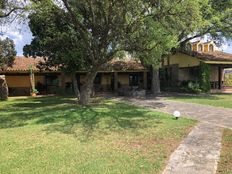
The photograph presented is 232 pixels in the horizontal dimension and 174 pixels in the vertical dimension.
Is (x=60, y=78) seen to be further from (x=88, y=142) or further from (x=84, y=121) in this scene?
(x=88, y=142)

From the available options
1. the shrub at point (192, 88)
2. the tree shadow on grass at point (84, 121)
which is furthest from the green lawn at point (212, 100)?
the shrub at point (192, 88)

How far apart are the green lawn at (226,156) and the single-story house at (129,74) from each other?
20315 millimetres

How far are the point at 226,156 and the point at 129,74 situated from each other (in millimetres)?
28687

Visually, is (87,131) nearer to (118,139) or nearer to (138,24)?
(118,139)

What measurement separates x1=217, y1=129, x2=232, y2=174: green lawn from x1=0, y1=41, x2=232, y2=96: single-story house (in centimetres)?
2032

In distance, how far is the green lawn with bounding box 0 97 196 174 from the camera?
769cm

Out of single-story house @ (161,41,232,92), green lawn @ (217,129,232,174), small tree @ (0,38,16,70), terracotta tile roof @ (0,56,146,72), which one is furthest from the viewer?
terracotta tile roof @ (0,56,146,72)

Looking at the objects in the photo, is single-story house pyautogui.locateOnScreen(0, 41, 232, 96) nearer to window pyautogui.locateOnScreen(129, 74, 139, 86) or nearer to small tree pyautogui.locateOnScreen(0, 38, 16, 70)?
window pyautogui.locateOnScreen(129, 74, 139, 86)

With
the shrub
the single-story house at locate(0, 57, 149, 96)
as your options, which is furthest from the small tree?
the shrub

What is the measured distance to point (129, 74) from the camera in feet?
121

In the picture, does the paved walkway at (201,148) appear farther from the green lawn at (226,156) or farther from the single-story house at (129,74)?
the single-story house at (129,74)

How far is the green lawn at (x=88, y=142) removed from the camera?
25.2ft

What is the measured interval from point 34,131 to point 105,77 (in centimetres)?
2463

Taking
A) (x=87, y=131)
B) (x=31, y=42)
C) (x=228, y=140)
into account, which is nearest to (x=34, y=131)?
(x=87, y=131)
